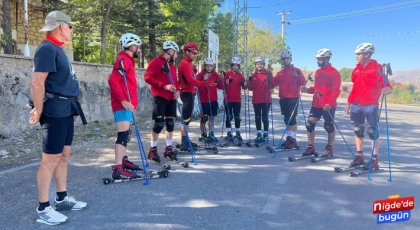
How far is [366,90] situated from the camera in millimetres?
5637

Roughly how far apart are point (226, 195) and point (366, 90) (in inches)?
126

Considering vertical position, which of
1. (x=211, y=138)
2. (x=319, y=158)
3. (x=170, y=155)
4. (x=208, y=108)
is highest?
(x=208, y=108)

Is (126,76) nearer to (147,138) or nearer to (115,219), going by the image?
(115,219)

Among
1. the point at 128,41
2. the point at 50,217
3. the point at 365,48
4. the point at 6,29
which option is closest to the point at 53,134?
the point at 50,217

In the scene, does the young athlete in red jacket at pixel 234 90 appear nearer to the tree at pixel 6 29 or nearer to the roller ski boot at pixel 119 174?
the roller ski boot at pixel 119 174

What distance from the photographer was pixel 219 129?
10.7 metres

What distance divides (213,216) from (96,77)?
909 cm

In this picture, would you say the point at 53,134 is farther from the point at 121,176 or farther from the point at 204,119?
the point at 204,119

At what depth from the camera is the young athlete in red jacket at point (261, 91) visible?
26.3 ft

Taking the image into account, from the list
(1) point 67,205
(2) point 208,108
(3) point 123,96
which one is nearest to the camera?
(1) point 67,205

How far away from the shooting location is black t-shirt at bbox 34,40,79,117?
322cm

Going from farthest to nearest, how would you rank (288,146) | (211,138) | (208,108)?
(208,108) < (211,138) < (288,146)

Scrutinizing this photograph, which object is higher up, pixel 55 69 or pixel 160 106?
pixel 55 69

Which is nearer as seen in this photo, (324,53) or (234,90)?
(324,53)
